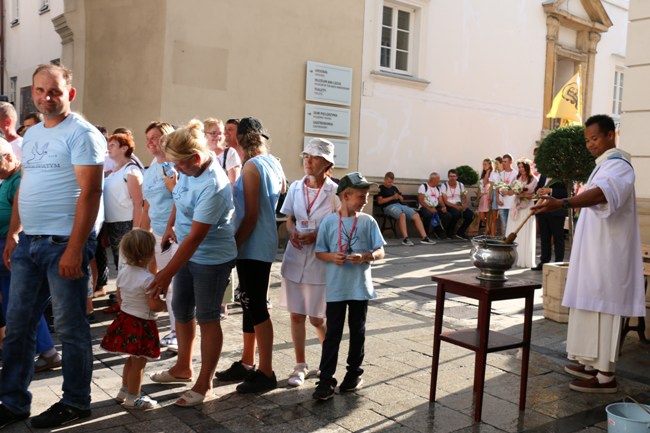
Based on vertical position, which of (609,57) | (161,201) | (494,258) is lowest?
(494,258)

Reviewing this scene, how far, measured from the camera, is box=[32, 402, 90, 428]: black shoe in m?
3.76

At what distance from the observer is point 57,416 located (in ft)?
12.4

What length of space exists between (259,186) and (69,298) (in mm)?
1384

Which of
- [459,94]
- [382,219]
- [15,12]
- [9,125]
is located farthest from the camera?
[15,12]

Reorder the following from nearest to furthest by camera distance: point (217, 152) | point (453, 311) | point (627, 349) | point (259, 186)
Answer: point (259, 186) < point (627, 349) < point (217, 152) < point (453, 311)

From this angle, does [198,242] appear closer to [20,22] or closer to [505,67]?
[505,67]

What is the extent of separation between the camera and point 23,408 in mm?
3885

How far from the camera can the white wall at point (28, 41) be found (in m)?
14.9

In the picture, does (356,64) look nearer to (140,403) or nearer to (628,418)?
(140,403)

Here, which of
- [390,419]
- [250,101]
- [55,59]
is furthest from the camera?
[55,59]

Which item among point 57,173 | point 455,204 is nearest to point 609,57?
point 455,204

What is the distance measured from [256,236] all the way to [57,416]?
161 cm

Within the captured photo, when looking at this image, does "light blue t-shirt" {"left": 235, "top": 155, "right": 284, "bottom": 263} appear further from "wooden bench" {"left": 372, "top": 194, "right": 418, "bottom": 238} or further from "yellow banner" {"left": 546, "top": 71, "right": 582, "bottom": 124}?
"wooden bench" {"left": 372, "top": 194, "right": 418, "bottom": 238}

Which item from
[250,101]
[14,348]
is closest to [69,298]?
[14,348]
